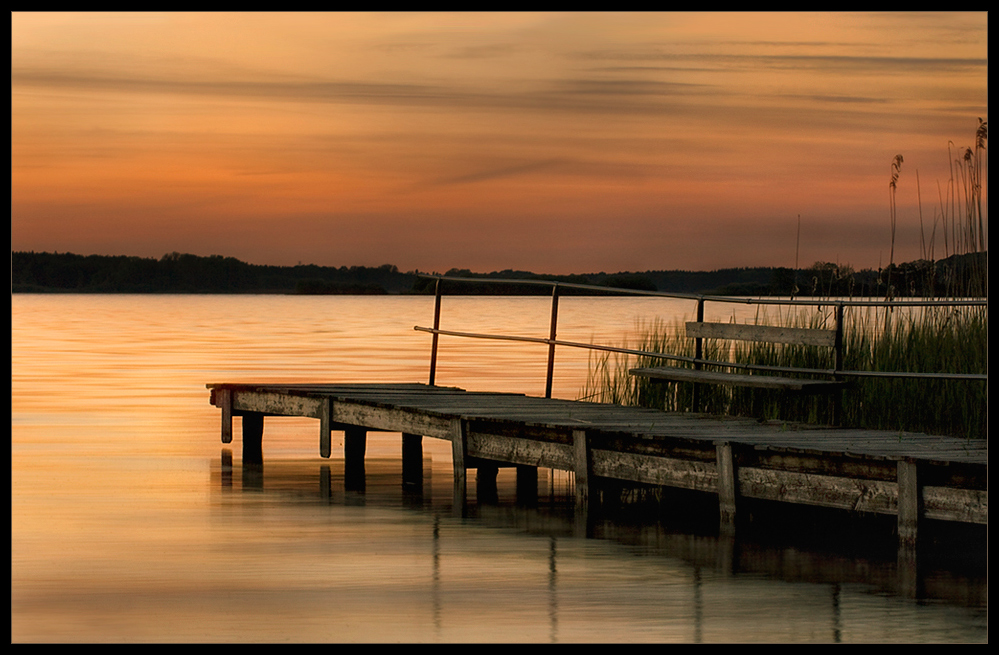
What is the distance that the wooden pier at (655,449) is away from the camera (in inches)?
307

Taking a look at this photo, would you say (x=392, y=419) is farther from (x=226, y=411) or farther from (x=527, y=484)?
(x=226, y=411)

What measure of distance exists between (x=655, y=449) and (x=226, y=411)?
18.3ft

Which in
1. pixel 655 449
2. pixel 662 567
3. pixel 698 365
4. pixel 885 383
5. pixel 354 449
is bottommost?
pixel 662 567


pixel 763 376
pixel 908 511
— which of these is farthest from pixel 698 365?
pixel 908 511

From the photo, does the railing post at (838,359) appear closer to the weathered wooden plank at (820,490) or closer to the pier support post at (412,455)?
the weathered wooden plank at (820,490)

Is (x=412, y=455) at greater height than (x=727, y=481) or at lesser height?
lesser

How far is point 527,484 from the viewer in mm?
10891

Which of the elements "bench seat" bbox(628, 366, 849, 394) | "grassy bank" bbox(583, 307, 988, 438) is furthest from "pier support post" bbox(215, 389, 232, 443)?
"bench seat" bbox(628, 366, 849, 394)

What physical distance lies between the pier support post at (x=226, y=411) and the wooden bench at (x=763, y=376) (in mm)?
4176

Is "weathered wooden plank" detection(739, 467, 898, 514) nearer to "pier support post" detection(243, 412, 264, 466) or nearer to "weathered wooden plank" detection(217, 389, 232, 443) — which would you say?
"pier support post" detection(243, 412, 264, 466)

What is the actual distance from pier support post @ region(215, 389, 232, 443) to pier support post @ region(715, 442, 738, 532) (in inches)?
239

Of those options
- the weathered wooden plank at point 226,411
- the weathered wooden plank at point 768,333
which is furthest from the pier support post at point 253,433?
the weathered wooden plank at point 768,333

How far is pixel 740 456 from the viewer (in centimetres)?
863

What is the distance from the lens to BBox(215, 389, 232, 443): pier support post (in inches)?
531
